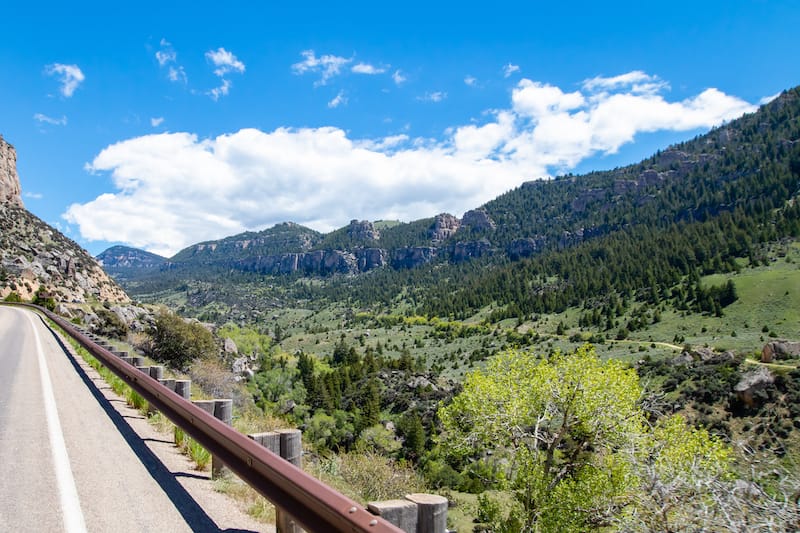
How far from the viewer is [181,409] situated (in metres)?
5.79

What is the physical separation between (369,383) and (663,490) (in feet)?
239

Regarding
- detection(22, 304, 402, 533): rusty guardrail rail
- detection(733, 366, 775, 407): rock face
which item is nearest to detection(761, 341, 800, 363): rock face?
detection(733, 366, 775, 407): rock face

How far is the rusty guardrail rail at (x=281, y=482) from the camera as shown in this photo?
2.52 metres

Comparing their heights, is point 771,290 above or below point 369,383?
above

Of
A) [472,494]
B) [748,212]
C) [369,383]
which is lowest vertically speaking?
[472,494]

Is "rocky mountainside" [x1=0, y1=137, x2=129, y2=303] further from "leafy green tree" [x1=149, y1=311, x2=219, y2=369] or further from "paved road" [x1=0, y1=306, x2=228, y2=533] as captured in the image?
"paved road" [x1=0, y1=306, x2=228, y2=533]

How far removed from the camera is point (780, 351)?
68.6 meters

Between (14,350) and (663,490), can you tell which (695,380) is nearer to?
(663,490)

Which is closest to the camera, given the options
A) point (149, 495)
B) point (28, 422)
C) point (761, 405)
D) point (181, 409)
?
point (149, 495)

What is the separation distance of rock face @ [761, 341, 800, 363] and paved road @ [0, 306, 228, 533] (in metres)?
86.1

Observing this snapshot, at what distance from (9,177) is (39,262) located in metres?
43.2

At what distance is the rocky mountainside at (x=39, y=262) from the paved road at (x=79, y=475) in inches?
2647

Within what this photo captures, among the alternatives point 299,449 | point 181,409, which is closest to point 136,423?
point 181,409

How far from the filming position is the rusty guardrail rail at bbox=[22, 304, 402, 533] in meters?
2.52
